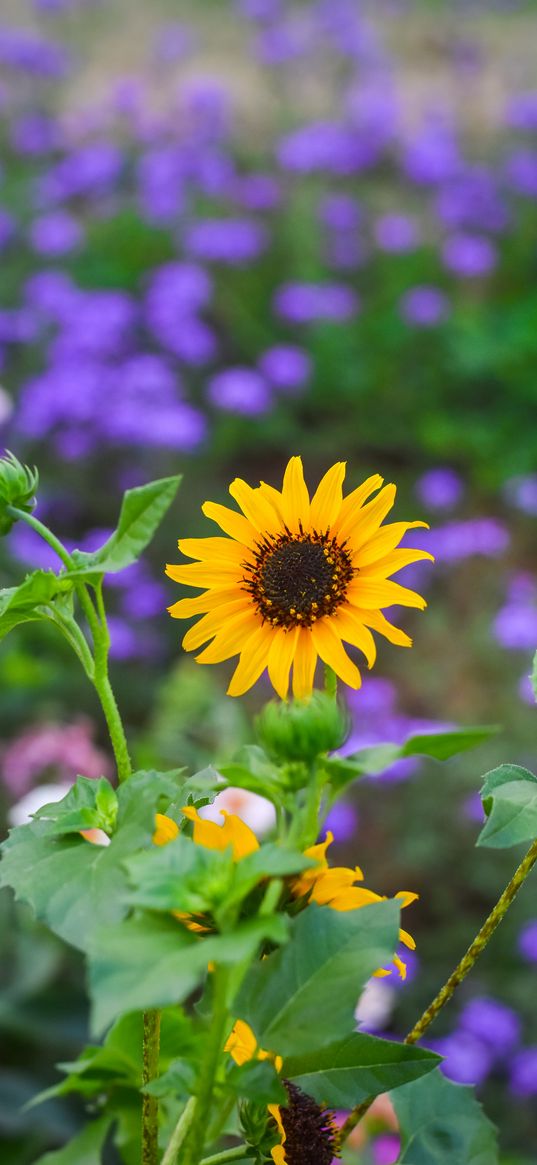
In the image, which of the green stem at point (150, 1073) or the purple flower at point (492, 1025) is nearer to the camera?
the green stem at point (150, 1073)

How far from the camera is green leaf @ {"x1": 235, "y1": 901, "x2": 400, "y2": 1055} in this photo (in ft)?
1.02

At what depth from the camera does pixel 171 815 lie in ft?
1.21

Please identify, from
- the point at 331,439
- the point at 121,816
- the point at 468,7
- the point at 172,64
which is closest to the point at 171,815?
the point at 121,816

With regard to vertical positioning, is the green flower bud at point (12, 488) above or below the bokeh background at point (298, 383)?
below

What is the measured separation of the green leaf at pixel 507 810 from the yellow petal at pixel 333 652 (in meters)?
0.05

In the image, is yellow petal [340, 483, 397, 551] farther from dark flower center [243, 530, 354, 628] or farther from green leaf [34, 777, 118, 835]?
green leaf [34, 777, 118, 835]

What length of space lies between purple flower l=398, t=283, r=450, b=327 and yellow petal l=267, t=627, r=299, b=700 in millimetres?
2195

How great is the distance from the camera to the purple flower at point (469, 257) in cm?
271

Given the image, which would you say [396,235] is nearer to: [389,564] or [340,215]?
[340,215]

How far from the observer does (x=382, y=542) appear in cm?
40

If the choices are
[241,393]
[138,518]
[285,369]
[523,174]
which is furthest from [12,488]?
[523,174]

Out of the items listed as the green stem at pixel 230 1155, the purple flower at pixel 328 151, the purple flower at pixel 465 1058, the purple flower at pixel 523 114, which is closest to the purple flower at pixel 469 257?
the purple flower at pixel 328 151

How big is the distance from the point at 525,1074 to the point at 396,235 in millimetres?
2009

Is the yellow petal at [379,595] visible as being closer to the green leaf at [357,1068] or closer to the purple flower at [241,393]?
the green leaf at [357,1068]
